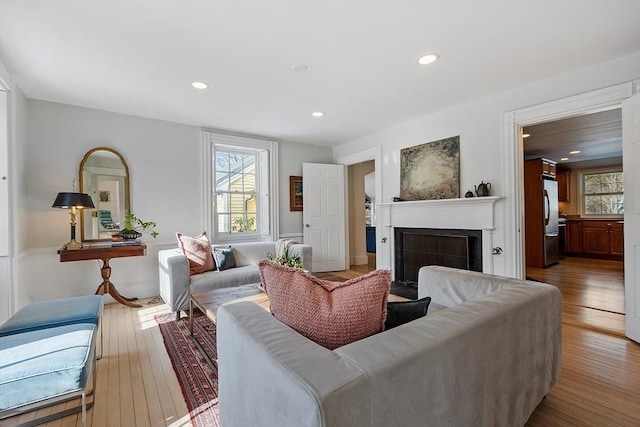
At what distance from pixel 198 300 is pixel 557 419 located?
238 centimetres

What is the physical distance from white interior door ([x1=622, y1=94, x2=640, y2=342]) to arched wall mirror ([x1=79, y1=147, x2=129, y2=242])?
5162 mm

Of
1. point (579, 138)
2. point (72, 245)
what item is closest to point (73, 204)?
point (72, 245)

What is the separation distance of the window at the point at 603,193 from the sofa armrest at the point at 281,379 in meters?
8.59

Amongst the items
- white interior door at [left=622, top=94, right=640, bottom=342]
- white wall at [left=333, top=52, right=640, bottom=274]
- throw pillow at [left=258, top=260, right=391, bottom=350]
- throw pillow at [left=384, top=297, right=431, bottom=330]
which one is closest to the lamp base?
throw pillow at [left=258, top=260, right=391, bottom=350]

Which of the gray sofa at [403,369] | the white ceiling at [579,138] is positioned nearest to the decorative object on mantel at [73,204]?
the gray sofa at [403,369]

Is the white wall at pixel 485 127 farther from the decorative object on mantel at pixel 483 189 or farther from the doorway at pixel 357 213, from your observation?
the doorway at pixel 357 213

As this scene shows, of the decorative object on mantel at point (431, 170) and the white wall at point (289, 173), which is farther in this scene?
the white wall at point (289, 173)

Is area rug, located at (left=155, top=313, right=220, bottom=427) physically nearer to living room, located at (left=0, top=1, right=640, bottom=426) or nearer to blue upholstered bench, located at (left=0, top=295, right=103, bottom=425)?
blue upholstered bench, located at (left=0, top=295, right=103, bottom=425)

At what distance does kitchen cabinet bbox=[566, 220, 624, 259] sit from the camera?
19.9ft

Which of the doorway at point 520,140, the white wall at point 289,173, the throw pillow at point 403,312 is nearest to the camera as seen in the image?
the throw pillow at point 403,312

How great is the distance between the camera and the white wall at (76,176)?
10.6 ft

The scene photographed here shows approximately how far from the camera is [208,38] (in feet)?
7.00

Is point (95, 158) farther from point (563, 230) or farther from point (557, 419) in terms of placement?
point (563, 230)

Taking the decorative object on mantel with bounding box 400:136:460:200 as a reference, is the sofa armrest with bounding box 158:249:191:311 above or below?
below
